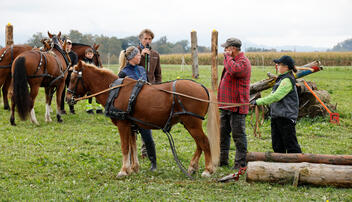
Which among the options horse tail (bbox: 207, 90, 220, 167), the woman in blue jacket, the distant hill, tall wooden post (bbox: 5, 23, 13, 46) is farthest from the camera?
the distant hill

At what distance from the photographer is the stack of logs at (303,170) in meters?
5.19

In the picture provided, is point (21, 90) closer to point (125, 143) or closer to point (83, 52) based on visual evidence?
point (83, 52)

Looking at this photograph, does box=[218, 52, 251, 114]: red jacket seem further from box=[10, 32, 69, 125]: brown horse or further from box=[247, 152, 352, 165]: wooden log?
box=[10, 32, 69, 125]: brown horse

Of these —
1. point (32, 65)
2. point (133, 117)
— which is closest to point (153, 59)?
point (133, 117)

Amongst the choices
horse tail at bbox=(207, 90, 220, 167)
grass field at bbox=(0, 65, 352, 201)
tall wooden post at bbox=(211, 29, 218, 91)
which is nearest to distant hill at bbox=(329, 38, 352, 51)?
tall wooden post at bbox=(211, 29, 218, 91)

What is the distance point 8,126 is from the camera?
33.2ft

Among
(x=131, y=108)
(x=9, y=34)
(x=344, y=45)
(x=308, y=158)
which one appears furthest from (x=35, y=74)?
(x=344, y=45)

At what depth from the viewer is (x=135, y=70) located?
252 inches

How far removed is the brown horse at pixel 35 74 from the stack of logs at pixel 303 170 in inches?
256

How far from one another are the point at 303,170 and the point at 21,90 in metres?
7.32

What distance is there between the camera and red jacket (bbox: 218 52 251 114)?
236 inches

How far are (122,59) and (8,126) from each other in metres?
5.19

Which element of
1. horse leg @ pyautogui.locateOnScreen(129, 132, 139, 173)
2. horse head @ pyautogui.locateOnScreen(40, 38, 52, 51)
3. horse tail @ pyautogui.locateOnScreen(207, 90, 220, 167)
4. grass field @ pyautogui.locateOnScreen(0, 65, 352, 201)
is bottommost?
grass field @ pyautogui.locateOnScreen(0, 65, 352, 201)

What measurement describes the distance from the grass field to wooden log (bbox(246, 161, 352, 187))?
0.31 ft
